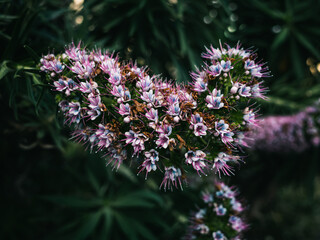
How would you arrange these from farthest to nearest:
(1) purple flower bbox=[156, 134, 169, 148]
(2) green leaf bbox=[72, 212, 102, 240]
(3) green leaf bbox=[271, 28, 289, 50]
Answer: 1. (3) green leaf bbox=[271, 28, 289, 50]
2. (2) green leaf bbox=[72, 212, 102, 240]
3. (1) purple flower bbox=[156, 134, 169, 148]

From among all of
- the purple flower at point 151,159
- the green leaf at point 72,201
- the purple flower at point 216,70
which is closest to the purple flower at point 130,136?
the purple flower at point 151,159

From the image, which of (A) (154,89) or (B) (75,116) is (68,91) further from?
(A) (154,89)

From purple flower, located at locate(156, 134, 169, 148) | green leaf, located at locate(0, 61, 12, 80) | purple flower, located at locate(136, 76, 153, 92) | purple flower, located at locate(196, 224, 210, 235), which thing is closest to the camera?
purple flower, located at locate(156, 134, 169, 148)

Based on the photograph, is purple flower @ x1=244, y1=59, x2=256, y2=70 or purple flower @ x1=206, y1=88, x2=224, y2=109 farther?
purple flower @ x1=244, y1=59, x2=256, y2=70

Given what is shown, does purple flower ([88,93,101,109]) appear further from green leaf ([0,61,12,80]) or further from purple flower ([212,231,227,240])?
purple flower ([212,231,227,240])

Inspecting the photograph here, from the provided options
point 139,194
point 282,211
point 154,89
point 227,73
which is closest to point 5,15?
point 154,89

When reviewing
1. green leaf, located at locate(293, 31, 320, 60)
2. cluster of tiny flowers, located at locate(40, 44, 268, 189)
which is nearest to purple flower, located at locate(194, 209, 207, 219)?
cluster of tiny flowers, located at locate(40, 44, 268, 189)
